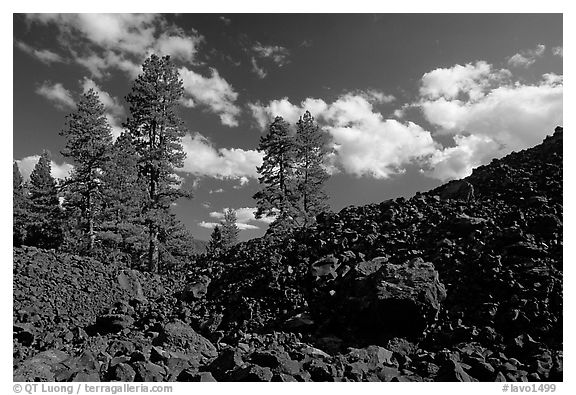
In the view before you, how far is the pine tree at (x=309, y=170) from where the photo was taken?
30.9 m

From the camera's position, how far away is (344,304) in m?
9.34

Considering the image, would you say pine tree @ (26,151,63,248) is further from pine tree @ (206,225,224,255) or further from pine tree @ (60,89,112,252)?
pine tree @ (206,225,224,255)

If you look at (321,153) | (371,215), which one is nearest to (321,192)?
(321,153)

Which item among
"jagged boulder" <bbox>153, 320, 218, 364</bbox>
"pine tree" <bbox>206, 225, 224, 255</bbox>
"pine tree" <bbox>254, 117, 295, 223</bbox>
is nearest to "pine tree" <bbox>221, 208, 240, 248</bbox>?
"pine tree" <bbox>206, 225, 224, 255</bbox>

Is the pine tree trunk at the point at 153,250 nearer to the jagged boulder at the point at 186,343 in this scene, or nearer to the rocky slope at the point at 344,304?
the rocky slope at the point at 344,304

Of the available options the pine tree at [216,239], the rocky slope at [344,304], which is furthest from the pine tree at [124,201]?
the pine tree at [216,239]

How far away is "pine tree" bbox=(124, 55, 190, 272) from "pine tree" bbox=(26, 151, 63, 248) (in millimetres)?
6213

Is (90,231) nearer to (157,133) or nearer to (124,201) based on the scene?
(124,201)

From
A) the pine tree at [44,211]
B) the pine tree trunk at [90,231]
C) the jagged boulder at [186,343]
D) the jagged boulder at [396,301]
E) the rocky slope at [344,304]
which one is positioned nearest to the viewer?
the rocky slope at [344,304]

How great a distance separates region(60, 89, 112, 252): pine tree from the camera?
2271 centimetres

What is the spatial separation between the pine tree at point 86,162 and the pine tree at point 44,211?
213 cm

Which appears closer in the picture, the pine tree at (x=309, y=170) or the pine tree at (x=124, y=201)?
the pine tree at (x=124, y=201)

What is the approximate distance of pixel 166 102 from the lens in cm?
2470

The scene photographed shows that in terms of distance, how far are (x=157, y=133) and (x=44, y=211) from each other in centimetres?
1718
